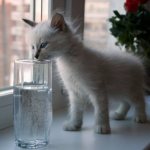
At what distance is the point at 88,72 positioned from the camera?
1.06m

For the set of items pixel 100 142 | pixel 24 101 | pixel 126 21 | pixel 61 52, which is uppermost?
pixel 126 21

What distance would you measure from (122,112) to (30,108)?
1.34 ft

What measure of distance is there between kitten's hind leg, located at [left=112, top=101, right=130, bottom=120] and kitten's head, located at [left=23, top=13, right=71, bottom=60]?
1.14 ft

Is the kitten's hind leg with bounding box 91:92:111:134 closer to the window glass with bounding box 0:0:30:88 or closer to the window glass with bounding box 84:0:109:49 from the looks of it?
the window glass with bounding box 0:0:30:88

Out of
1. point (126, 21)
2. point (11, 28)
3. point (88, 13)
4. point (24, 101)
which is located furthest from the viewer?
point (88, 13)

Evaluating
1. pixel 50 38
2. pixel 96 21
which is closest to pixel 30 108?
pixel 50 38

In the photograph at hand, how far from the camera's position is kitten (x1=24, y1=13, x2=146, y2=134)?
101cm

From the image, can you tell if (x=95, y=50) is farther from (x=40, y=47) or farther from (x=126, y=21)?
(x=126, y=21)

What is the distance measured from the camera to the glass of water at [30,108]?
0.97m

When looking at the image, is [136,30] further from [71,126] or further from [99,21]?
[71,126]

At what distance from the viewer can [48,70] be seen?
101cm

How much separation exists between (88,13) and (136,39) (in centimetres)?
22

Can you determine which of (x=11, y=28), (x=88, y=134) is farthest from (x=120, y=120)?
(x=11, y=28)

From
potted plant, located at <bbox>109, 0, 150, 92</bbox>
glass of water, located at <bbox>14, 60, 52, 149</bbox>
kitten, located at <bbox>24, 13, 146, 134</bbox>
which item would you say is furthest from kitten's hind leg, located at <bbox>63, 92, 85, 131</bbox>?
potted plant, located at <bbox>109, 0, 150, 92</bbox>
